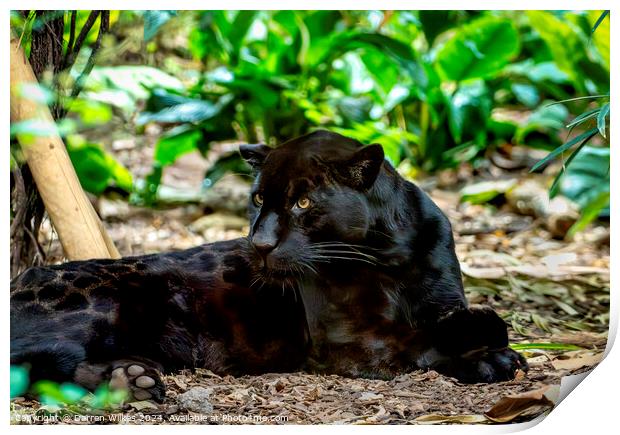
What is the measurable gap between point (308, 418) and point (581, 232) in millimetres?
2051

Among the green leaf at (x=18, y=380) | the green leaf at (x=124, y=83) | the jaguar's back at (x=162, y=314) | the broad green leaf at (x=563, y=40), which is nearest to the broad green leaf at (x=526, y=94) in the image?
the broad green leaf at (x=563, y=40)

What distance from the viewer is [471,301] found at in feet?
8.73

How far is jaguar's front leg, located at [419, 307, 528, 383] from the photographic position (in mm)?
2145

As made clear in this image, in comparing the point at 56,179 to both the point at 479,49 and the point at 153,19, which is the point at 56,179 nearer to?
the point at 153,19

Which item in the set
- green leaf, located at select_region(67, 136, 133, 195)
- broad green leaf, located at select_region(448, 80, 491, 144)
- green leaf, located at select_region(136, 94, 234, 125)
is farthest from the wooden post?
broad green leaf, located at select_region(448, 80, 491, 144)

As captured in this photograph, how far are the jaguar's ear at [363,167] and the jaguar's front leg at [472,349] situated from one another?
43 centimetres

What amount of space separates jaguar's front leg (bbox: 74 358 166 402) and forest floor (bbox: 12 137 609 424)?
0.03 meters

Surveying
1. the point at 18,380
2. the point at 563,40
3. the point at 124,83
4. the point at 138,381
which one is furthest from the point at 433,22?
the point at 18,380

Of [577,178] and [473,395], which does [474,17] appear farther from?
[473,395]

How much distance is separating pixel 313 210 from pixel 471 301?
31.4 inches

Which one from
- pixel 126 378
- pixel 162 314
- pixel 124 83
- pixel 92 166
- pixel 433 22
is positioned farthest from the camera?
pixel 433 22

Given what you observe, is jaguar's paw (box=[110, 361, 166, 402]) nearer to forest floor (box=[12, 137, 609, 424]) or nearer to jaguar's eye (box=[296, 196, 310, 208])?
forest floor (box=[12, 137, 609, 424])

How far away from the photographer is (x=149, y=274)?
7.66 ft
